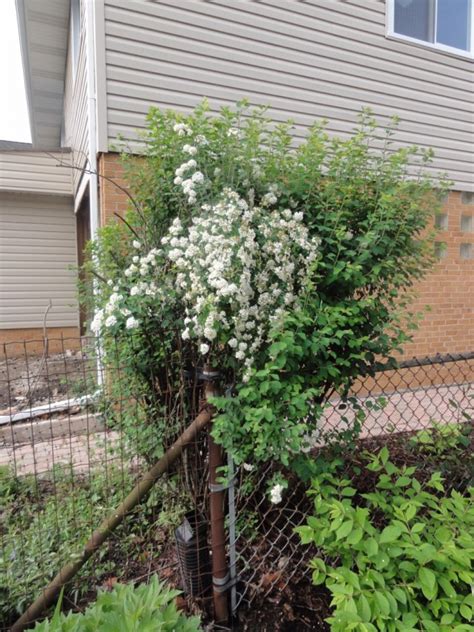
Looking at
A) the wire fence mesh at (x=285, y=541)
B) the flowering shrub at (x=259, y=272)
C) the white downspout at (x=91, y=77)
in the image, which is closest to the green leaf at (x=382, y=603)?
the wire fence mesh at (x=285, y=541)

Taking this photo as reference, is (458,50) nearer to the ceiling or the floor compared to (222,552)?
nearer to the ceiling

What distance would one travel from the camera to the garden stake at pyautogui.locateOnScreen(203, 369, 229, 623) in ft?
5.79

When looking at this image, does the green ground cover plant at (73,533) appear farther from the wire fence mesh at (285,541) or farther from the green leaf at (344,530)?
the green leaf at (344,530)

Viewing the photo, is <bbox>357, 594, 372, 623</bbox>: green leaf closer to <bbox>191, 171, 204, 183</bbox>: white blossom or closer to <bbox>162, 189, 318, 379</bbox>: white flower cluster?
<bbox>162, 189, 318, 379</bbox>: white flower cluster

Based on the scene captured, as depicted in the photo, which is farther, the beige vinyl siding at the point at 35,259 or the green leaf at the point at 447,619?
the beige vinyl siding at the point at 35,259

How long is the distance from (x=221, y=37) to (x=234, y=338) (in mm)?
4043

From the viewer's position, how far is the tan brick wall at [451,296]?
5.72 metres

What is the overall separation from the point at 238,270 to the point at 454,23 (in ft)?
20.8

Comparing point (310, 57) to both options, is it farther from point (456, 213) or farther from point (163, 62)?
point (456, 213)

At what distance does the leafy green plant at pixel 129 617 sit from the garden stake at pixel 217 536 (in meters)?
0.31

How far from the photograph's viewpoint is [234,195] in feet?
5.44

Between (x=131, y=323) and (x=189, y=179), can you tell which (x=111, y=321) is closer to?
(x=131, y=323)

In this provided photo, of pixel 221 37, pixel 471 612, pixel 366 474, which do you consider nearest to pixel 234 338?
pixel 471 612

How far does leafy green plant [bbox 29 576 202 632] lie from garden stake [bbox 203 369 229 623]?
12.3 inches
